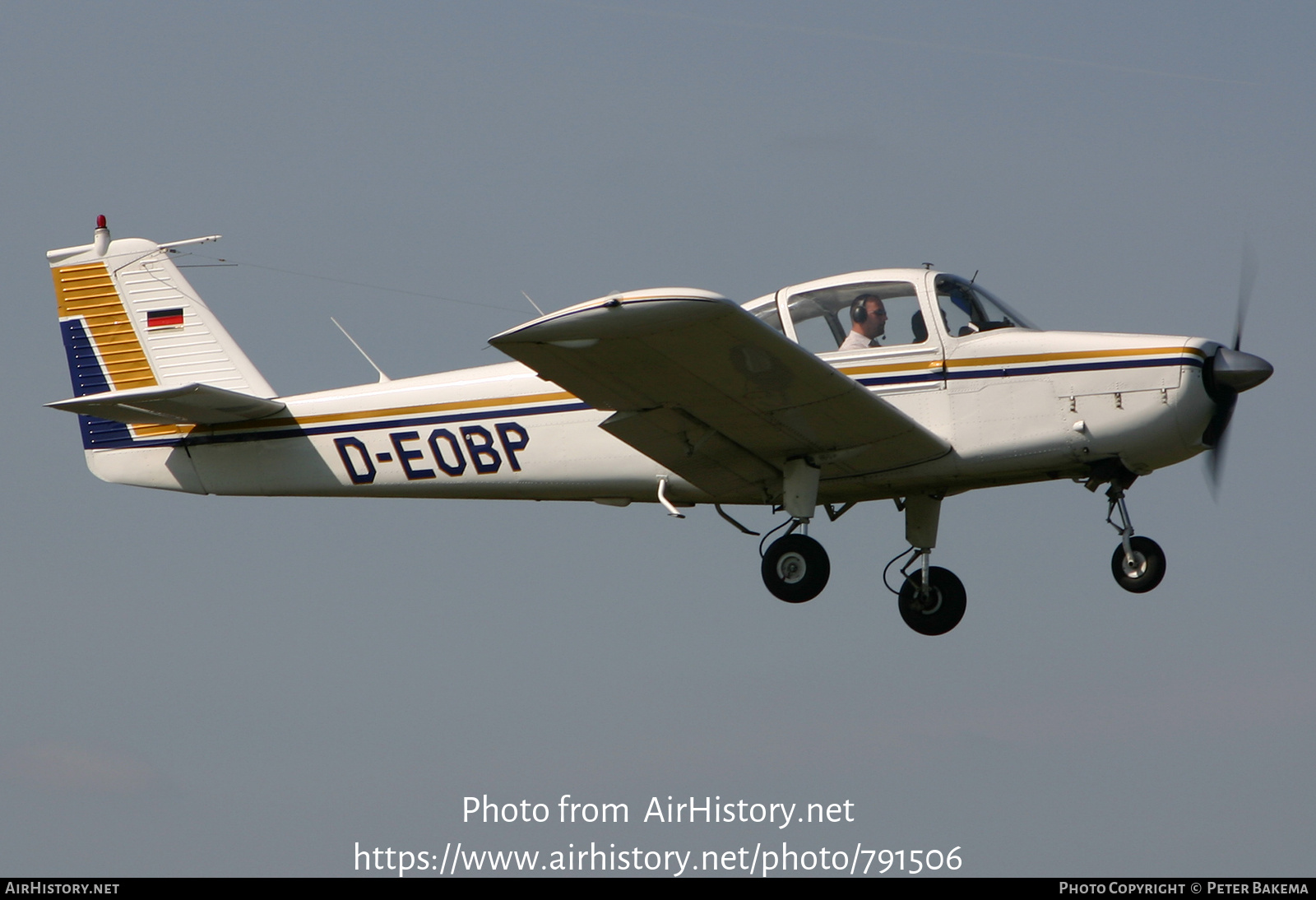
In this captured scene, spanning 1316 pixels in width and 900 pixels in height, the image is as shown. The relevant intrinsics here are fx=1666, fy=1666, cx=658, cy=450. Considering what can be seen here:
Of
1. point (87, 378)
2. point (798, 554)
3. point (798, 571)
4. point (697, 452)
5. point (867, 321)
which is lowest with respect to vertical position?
point (798, 571)

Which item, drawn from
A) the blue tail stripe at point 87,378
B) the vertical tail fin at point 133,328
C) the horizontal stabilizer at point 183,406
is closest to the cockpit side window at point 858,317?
the horizontal stabilizer at point 183,406

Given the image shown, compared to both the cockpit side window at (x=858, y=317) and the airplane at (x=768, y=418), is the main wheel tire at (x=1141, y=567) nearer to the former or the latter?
the airplane at (x=768, y=418)

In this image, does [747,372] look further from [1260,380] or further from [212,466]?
[212,466]

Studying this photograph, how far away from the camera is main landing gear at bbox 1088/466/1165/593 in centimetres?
1112

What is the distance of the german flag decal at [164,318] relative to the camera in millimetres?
14000

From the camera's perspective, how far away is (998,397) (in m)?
11.1

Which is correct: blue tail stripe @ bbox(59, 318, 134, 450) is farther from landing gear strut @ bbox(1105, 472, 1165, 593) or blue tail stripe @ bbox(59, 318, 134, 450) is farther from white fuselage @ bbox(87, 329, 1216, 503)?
landing gear strut @ bbox(1105, 472, 1165, 593)

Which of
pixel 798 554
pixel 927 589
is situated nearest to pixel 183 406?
pixel 798 554

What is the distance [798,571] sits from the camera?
11742mm

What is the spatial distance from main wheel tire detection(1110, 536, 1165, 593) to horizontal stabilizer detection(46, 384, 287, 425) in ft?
21.1

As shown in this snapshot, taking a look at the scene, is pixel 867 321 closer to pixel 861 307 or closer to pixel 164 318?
pixel 861 307

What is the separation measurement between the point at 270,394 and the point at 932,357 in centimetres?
554

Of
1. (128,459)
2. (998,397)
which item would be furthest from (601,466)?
(128,459)

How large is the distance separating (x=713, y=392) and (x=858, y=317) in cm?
140
